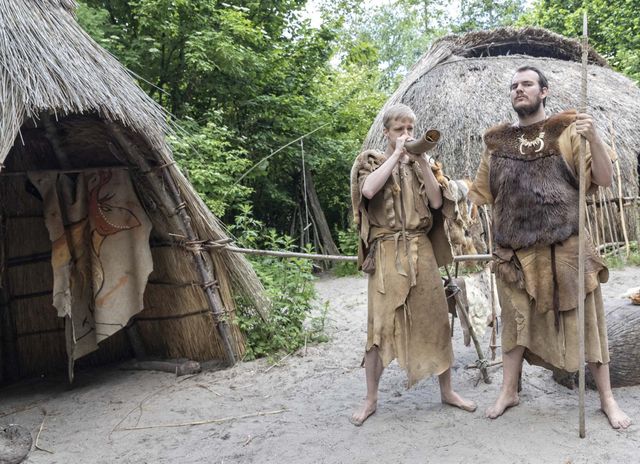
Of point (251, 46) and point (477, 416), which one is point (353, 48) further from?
point (477, 416)

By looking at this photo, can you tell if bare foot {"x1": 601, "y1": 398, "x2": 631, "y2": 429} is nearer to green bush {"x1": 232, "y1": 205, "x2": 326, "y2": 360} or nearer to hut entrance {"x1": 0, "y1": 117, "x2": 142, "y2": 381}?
green bush {"x1": 232, "y1": 205, "x2": 326, "y2": 360}

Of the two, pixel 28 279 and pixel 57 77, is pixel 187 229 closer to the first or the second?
pixel 57 77

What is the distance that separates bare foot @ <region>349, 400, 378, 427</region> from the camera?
2740mm

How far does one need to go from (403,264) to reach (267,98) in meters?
6.52

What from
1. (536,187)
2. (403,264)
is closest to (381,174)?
(403,264)

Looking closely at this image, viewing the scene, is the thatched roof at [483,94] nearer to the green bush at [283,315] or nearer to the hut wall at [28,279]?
the green bush at [283,315]

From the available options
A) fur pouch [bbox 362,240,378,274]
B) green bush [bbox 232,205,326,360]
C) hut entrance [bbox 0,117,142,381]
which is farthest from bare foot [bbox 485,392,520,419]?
hut entrance [bbox 0,117,142,381]

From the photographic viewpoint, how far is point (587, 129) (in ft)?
7.42

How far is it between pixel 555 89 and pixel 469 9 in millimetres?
13117

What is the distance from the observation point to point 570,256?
2473 mm

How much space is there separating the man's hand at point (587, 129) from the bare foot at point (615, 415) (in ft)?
4.02

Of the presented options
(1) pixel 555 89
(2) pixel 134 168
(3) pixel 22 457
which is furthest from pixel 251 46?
(3) pixel 22 457

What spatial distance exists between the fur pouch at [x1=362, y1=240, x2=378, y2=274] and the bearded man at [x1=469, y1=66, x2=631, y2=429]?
2.09ft

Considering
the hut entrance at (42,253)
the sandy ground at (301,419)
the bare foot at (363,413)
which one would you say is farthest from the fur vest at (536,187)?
the hut entrance at (42,253)
